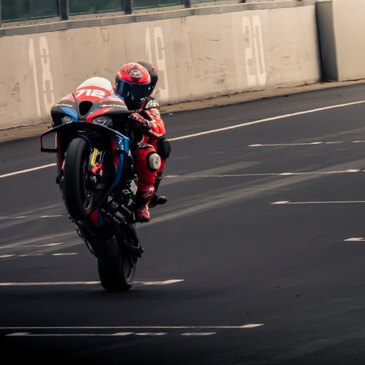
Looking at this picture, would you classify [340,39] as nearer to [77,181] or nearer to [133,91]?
[133,91]

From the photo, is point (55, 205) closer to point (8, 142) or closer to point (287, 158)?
point (287, 158)

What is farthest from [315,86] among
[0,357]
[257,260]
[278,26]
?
[0,357]

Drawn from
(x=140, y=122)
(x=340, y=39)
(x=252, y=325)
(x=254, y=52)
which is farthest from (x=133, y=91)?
(x=340, y=39)

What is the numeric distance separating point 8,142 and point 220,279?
1247 centimetres

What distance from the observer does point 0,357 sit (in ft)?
32.0

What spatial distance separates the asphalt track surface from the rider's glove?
3.92 feet

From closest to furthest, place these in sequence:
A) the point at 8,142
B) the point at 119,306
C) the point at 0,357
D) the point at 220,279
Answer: the point at 0,357 → the point at 119,306 → the point at 220,279 → the point at 8,142

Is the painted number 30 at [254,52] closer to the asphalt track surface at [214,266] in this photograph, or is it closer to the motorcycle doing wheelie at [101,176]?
the asphalt track surface at [214,266]

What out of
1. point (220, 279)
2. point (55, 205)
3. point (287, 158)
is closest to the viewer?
point (220, 279)

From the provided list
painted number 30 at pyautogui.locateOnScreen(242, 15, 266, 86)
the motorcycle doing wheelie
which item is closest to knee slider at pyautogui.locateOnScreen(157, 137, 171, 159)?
the motorcycle doing wheelie

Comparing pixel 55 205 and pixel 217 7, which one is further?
pixel 217 7

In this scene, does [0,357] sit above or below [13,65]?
below

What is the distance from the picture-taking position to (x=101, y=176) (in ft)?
38.9

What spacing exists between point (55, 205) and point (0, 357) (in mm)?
8393
